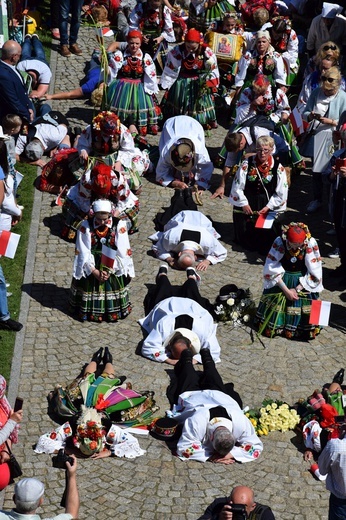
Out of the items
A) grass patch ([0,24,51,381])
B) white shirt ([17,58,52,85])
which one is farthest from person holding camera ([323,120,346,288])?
white shirt ([17,58,52,85])

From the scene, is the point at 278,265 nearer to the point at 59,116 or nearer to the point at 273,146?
the point at 273,146

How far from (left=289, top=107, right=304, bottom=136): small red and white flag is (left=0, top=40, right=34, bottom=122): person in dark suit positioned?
3.55 m

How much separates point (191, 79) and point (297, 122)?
2199 millimetres

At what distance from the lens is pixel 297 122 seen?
16.1 metres

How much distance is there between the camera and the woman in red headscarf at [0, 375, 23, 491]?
1055 cm

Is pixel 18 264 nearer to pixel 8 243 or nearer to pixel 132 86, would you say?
pixel 8 243

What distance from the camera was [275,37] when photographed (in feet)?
59.9

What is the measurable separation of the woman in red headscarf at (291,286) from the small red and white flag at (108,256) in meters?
1.75

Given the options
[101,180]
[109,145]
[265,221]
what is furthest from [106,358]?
[109,145]

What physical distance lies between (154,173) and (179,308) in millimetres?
3936

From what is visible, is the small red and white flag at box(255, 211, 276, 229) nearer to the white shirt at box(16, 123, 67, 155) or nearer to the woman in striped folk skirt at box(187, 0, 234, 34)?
the white shirt at box(16, 123, 67, 155)

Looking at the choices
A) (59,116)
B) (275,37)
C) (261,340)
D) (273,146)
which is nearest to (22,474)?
(261,340)

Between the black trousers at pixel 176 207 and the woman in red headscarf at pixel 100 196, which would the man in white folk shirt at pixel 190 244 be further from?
the woman in red headscarf at pixel 100 196

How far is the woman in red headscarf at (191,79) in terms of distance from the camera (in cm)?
1745
